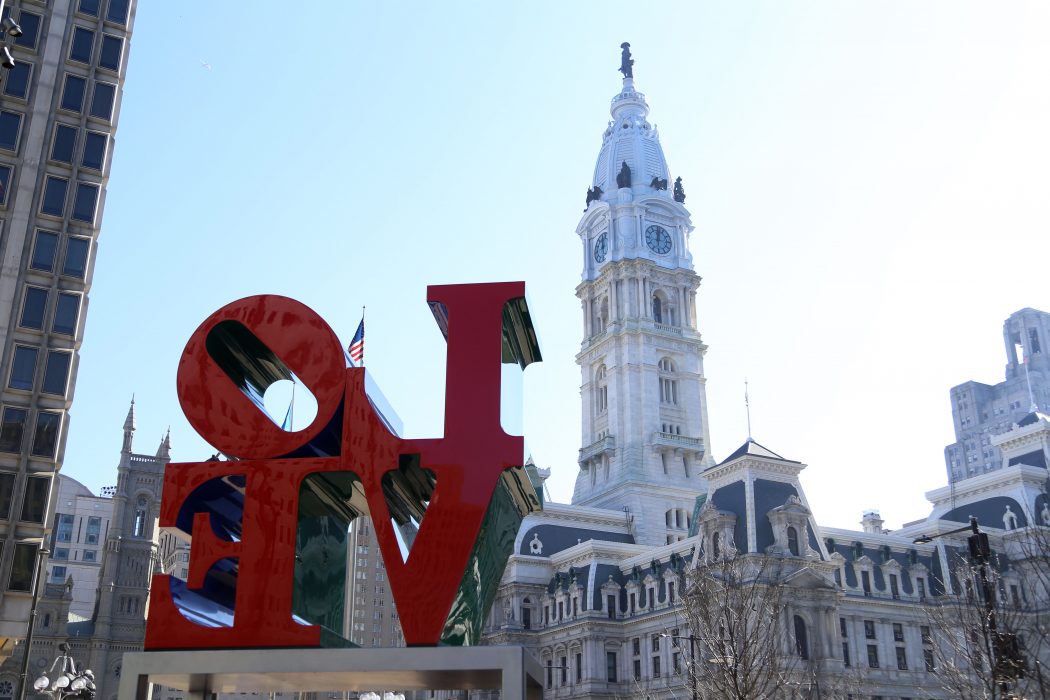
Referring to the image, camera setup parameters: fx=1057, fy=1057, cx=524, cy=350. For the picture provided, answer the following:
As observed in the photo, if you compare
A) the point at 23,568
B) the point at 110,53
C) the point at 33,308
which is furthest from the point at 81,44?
the point at 23,568

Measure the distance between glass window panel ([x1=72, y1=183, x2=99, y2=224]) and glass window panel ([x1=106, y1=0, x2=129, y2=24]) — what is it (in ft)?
30.4

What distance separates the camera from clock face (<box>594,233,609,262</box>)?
5546 inches

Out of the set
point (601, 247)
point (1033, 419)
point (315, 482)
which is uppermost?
point (601, 247)

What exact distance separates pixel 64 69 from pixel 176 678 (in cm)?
3883

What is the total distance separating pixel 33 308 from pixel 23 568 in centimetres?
1132

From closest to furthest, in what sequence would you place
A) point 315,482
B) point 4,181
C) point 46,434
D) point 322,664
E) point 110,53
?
point 322,664 < point 315,482 < point 46,434 < point 4,181 < point 110,53

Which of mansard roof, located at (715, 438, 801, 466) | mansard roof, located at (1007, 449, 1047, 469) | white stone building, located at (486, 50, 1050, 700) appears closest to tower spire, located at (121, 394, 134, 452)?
white stone building, located at (486, 50, 1050, 700)

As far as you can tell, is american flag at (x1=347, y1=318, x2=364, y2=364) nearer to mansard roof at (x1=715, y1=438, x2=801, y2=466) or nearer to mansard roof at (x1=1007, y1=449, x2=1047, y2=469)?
mansard roof at (x1=715, y1=438, x2=801, y2=466)

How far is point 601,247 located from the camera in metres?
142

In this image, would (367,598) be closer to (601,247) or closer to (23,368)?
(601,247)

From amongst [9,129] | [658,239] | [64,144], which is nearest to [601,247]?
[658,239]

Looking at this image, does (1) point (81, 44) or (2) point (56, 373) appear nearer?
(2) point (56, 373)

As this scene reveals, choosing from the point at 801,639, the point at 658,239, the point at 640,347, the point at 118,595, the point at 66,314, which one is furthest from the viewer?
the point at 658,239

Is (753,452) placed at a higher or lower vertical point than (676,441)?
lower
